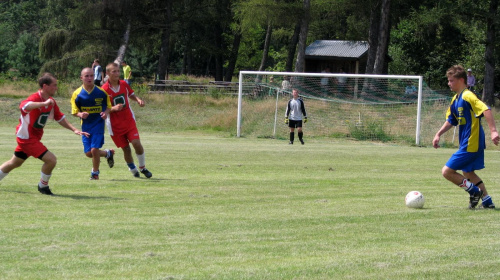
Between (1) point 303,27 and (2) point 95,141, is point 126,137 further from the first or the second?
(1) point 303,27

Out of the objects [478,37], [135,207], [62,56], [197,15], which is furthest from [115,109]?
[478,37]

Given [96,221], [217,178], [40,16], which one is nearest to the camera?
[96,221]

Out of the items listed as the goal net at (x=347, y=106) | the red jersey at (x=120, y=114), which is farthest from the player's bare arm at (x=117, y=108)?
the goal net at (x=347, y=106)

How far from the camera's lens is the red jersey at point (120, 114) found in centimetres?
1106

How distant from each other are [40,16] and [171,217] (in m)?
71.5

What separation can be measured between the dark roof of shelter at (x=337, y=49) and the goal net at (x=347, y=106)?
21178mm

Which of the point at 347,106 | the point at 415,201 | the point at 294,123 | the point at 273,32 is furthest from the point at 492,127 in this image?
the point at 273,32

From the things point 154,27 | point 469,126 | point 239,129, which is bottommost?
point 239,129

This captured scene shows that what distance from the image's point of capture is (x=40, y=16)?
7369 centimetres

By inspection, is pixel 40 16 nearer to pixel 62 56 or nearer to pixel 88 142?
pixel 62 56

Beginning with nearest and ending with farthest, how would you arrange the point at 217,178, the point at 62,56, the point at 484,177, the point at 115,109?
the point at 115,109 < the point at 217,178 < the point at 484,177 < the point at 62,56

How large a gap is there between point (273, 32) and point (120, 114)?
139ft

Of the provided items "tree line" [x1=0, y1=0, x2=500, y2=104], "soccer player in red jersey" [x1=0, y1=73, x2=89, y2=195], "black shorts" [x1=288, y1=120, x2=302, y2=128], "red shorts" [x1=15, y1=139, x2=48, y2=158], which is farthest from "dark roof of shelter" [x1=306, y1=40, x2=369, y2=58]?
"red shorts" [x1=15, y1=139, x2=48, y2=158]

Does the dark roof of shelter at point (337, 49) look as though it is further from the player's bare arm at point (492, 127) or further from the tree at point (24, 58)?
the player's bare arm at point (492, 127)
